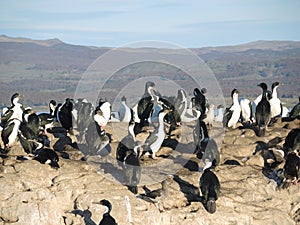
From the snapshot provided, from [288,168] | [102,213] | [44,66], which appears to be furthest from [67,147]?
[44,66]

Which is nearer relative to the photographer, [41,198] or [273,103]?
[41,198]

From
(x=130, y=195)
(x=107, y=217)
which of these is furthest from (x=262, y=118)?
(x=107, y=217)

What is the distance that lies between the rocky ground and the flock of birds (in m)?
0.36

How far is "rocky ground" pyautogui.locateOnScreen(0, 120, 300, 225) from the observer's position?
15.6 metres

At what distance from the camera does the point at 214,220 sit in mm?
15672

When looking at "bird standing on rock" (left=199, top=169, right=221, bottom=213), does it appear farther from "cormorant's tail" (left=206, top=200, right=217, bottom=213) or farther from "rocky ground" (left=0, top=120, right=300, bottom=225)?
"rocky ground" (left=0, top=120, right=300, bottom=225)

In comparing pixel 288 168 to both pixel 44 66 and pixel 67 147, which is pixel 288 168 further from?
pixel 44 66

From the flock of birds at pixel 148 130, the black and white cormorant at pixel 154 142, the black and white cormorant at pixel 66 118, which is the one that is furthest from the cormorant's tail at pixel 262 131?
the black and white cormorant at pixel 66 118

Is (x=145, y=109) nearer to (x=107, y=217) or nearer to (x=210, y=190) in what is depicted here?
(x=210, y=190)

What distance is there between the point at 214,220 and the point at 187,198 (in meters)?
1.01

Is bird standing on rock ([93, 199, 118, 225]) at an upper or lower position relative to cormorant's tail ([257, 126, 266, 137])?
lower

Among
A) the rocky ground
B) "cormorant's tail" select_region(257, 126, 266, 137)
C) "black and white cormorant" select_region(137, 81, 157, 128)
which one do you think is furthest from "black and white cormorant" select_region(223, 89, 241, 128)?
the rocky ground

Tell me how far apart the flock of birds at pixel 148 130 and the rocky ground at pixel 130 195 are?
1.20 ft

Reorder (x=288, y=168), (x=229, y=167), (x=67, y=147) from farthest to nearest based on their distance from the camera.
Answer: (x=67, y=147), (x=229, y=167), (x=288, y=168)
